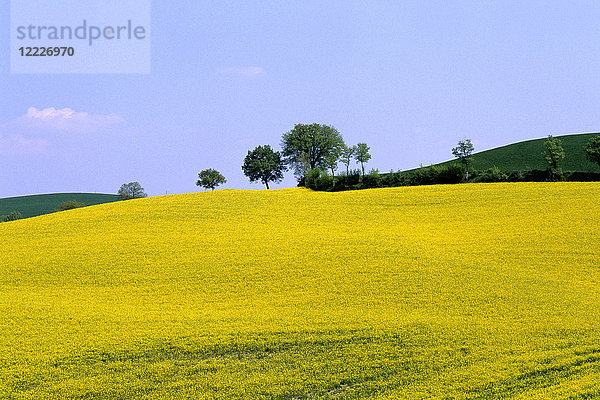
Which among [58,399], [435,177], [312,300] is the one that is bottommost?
[58,399]

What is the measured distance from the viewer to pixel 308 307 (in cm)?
1664

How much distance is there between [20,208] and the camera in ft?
305

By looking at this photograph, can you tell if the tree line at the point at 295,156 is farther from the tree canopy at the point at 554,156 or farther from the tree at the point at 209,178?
the tree canopy at the point at 554,156

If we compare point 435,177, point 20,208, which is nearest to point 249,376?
point 435,177

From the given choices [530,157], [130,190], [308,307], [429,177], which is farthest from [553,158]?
[130,190]

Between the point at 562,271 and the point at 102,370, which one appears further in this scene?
the point at 562,271

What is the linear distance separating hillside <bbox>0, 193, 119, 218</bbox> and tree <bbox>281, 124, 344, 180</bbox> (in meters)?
42.3

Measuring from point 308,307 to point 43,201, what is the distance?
9981 centimetres

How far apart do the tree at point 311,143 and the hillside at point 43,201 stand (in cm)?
4228

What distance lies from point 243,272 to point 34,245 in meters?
15.0

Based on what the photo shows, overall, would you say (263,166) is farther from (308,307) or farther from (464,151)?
(308,307)

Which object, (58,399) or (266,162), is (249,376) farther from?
(266,162)

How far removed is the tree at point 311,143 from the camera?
81.1 m

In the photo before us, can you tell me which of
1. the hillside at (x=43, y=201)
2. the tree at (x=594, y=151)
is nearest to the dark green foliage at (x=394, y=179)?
the tree at (x=594, y=151)
